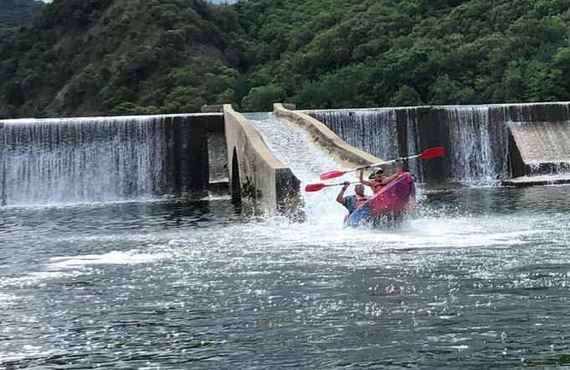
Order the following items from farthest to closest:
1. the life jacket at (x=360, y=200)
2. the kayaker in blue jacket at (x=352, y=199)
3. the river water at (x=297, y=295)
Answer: the kayaker in blue jacket at (x=352, y=199) < the life jacket at (x=360, y=200) < the river water at (x=297, y=295)

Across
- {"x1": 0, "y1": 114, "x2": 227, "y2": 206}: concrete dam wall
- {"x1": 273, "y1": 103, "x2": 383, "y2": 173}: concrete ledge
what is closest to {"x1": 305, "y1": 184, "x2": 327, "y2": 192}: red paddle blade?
{"x1": 273, "y1": 103, "x2": 383, "y2": 173}: concrete ledge

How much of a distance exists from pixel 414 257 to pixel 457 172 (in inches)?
854

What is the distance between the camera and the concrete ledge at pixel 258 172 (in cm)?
2438

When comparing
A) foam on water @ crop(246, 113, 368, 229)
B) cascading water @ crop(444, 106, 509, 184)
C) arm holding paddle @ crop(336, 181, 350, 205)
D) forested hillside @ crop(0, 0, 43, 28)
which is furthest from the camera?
forested hillside @ crop(0, 0, 43, 28)

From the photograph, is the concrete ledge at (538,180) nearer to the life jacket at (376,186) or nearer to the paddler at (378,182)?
the paddler at (378,182)

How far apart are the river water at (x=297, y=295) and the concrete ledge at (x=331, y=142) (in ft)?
9.34

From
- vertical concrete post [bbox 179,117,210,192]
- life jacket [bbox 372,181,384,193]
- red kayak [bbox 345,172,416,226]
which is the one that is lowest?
red kayak [bbox 345,172,416,226]

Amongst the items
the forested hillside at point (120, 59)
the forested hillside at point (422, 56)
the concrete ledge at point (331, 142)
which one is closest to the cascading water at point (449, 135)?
the concrete ledge at point (331, 142)

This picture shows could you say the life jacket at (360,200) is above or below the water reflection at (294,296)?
above

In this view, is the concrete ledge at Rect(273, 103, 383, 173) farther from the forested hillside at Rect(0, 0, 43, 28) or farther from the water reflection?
the forested hillside at Rect(0, 0, 43, 28)

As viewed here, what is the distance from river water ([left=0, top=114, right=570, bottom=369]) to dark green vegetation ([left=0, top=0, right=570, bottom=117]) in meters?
28.3

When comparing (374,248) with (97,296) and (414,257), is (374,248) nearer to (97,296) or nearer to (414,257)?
(414,257)

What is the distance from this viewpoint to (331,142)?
30.3m

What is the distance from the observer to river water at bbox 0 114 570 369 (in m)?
11.9
